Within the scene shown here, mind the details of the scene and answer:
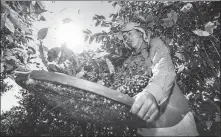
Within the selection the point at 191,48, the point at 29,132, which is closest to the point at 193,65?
the point at 191,48

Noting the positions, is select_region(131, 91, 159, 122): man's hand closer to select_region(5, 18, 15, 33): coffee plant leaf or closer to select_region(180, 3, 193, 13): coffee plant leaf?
select_region(5, 18, 15, 33): coffee plant leaf

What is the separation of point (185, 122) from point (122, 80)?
234 centimetres

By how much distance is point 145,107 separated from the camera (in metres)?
1.07

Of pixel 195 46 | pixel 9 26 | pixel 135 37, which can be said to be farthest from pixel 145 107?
pixel 195 46

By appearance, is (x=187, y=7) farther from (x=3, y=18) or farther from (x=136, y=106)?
(x=3, y=18)

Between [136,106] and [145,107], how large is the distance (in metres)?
0.07

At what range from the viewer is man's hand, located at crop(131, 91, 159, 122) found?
3.42ft

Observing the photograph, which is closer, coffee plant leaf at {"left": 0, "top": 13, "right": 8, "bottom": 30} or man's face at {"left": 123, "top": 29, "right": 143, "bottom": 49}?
coffee plant leaf at {"left": 0, "top": 13, "right": 8, "bottom": 30}

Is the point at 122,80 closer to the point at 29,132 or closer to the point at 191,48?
the point at 191,48

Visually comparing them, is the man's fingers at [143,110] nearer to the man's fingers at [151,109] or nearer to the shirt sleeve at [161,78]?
the man's fingers at [151,109]

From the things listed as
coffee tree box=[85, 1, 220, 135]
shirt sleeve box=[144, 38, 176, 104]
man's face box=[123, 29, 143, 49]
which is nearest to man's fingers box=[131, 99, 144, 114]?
shirt sleeve box=[144, 38, 176, 104]

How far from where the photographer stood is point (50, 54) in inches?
79.7

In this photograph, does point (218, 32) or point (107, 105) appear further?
point (218, 32)

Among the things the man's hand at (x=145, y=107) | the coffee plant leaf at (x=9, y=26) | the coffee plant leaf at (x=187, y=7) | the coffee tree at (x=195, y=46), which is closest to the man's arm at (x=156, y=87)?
the man's hand at (x=145, y=107)
